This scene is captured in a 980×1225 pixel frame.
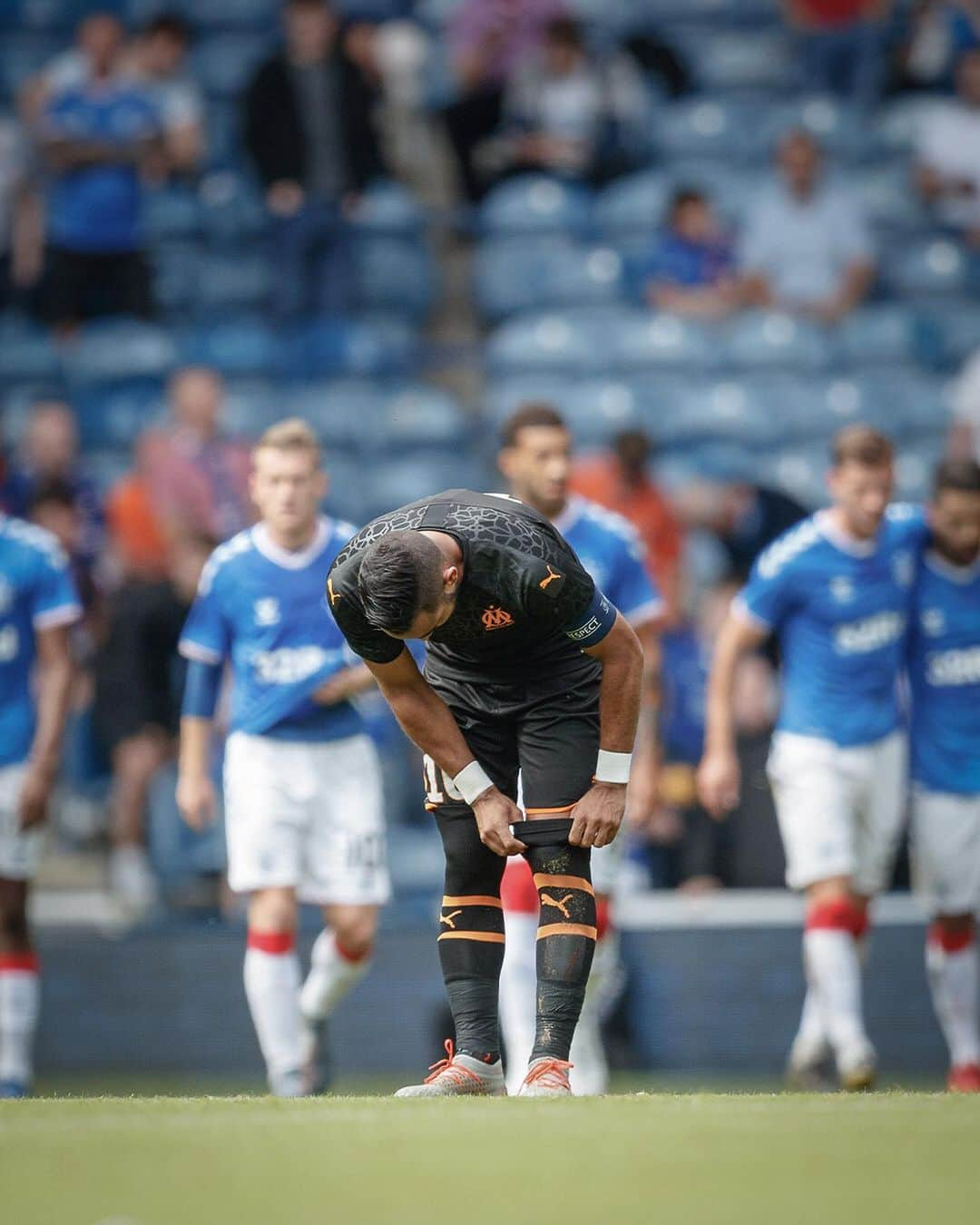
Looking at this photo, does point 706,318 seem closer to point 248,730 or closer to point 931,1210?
point 248,730

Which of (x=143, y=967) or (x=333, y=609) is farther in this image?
(x=143, y=967)

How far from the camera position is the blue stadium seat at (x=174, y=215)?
14.1 meters

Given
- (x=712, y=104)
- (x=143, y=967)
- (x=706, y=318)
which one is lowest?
(x=143, y=967)

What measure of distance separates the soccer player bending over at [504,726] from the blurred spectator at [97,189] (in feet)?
26.6

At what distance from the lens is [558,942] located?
565 centimetres

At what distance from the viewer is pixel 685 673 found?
10.9 m

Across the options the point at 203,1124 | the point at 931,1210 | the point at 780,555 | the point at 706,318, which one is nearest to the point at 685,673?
the point at 780,555

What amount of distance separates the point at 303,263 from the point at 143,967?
5.27 meters

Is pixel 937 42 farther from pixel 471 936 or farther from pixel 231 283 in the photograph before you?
pixel 471 936

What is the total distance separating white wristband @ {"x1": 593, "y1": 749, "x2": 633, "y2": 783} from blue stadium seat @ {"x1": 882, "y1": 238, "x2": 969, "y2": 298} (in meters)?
9.39

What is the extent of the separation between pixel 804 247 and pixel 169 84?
14.2 ft

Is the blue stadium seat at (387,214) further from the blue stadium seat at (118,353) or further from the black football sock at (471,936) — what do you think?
the black football sock at (471,936)

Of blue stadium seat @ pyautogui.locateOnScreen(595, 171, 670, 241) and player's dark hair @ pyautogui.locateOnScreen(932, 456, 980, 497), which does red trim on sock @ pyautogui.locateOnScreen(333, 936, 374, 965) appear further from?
blue stadium seat @ pyautogui.locateOnScreen(595, 171, 670, 241)

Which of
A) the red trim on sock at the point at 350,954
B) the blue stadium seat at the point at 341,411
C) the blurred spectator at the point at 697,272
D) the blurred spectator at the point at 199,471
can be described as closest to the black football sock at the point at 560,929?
the red trim on sock at the point at 350,954
